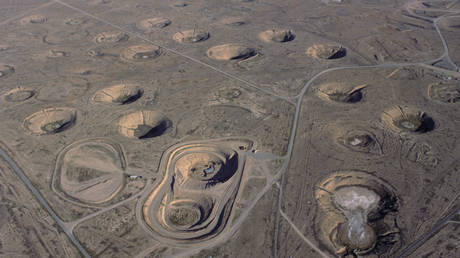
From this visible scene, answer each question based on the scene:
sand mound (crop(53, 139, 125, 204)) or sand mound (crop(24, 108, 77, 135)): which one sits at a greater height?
sand mound (crop(24, 108, 77, 135))

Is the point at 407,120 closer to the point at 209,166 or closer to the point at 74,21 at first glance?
the point at 209,166

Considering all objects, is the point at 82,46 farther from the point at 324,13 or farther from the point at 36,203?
the point at 324,13

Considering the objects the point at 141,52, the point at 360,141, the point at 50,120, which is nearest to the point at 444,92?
the point at 360,141

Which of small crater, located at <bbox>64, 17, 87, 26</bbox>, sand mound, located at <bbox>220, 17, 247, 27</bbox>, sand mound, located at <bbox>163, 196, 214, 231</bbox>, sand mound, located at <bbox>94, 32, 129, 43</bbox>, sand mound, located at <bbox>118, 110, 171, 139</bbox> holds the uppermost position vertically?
sand mound, located at <bbox>220, 17, 247, 27</bbox>

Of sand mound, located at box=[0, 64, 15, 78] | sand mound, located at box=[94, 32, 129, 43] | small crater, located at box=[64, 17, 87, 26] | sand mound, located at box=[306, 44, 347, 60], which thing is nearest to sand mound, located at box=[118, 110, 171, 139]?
sand mound, located at box=[0, 64, 15, 78]

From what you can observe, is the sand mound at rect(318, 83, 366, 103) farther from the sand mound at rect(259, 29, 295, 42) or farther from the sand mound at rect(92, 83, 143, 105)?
the sand mound at rect(92, 83, 143, 105)

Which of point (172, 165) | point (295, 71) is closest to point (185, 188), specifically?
point (172, 165)
